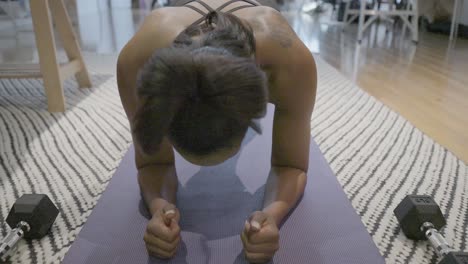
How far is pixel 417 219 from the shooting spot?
90 cm

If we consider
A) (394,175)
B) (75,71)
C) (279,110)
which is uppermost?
(279,110)

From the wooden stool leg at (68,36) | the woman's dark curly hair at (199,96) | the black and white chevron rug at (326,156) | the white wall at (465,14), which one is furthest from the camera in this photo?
the white wall at (465,14)

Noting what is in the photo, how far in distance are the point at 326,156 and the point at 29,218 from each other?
0.90 metres

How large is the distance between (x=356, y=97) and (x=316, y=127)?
49 cm

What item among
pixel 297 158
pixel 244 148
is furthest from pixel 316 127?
pixel 297 158

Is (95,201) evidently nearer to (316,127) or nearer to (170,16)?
(170,16)

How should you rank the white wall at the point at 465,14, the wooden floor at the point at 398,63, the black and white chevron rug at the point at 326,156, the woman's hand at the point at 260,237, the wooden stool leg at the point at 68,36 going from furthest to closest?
the white wall at the point at 465,14 < the wooden stool leg at the point at 68,36 < the wooden floor at the point at 398,63 < the black and white chevron rug at the point at 326,156 < the woman's hand at the point at 260,237

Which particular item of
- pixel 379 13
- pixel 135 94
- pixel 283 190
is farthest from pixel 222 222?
pixel 379 13

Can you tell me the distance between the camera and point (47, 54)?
1.70m

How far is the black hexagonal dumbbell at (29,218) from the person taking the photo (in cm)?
89

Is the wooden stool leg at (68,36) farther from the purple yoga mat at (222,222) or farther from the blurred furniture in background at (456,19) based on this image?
the blurred furniture in background at (456,19)

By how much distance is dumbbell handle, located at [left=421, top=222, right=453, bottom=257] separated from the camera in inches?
31.7

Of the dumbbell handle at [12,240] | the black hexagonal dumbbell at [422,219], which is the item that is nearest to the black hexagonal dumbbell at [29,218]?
the dumbbell handle at [12,240]

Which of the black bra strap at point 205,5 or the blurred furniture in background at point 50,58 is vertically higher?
the black bra strap at point 205,5
